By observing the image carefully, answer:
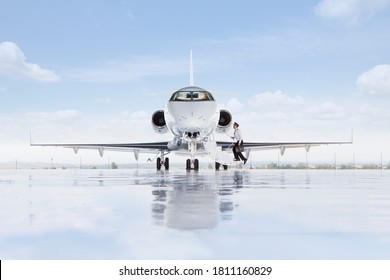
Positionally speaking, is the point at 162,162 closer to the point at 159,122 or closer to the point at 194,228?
the point at 159,122

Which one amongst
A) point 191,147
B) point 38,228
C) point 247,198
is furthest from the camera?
point 191,147

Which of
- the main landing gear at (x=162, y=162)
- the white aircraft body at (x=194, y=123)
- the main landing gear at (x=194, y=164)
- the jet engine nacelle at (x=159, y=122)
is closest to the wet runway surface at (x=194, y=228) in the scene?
the white aircraft body at (x=194, y=123)

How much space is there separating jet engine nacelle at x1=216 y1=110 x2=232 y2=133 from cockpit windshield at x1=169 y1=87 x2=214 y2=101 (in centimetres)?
315

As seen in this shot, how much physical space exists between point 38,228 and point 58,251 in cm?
104

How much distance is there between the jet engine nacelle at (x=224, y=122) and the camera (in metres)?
24.5

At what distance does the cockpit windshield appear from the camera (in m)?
20.9

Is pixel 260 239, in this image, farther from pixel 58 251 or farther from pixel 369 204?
pixel 369 204

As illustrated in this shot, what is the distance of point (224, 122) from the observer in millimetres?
24547

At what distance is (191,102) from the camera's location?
67.6ft

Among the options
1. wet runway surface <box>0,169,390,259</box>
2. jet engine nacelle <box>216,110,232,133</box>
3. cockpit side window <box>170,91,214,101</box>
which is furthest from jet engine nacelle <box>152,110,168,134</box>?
wet runway surface <box>0,169,390,259</box>

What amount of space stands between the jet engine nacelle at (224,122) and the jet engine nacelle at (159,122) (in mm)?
2885

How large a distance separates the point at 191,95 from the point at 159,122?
4.23 meters

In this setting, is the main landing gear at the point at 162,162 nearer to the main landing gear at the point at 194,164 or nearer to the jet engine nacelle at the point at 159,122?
the jet engine nacelle at the point at 159,122
